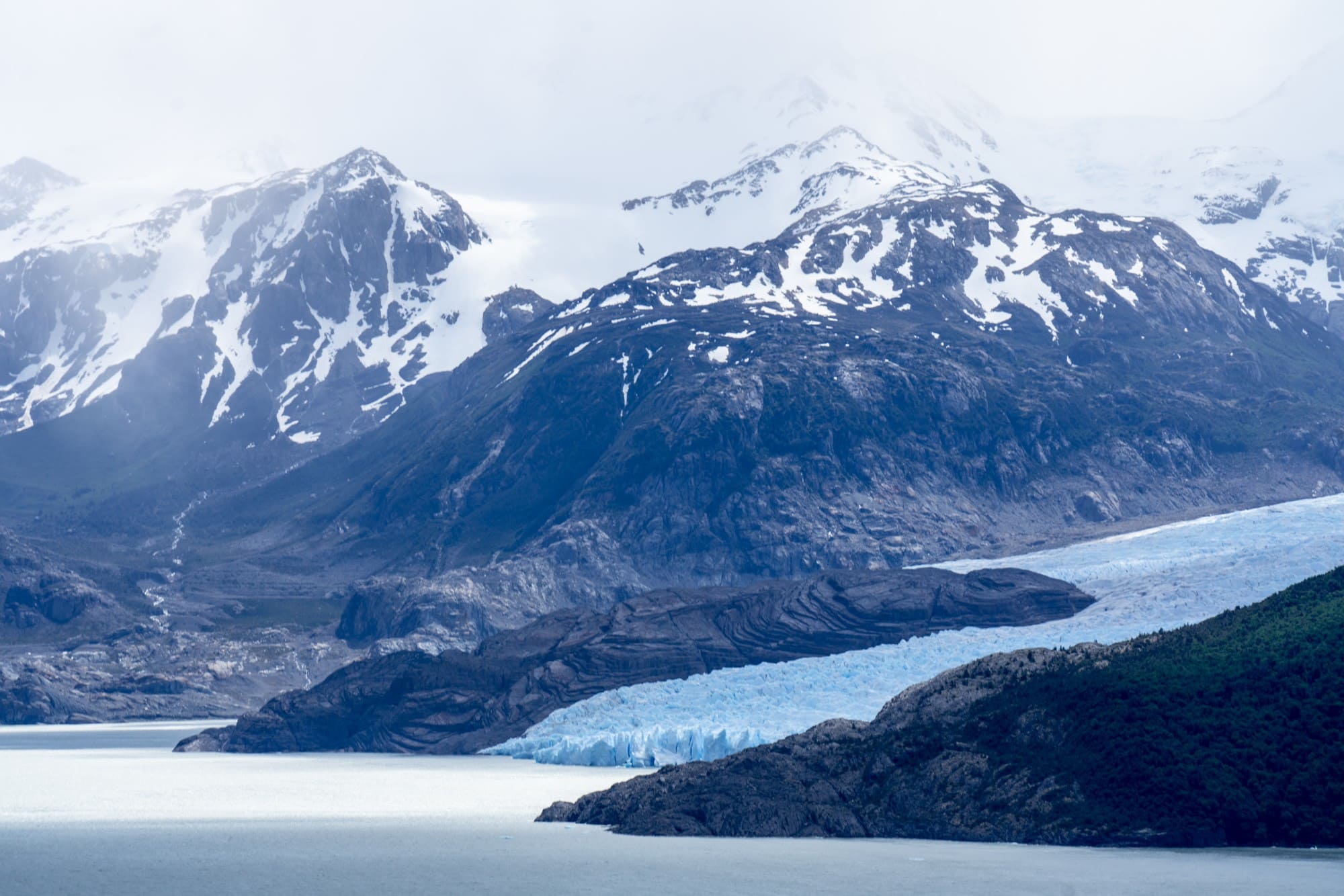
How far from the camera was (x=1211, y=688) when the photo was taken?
350 feet

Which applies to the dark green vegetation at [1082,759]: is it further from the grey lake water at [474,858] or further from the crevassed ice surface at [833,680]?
the crevassed ice surface at [833,680]

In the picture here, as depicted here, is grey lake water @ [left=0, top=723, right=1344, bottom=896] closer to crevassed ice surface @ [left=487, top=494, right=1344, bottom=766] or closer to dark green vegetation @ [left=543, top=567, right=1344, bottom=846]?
dark green vegetation @ [left=543, top=567, right=1344, bottom=846]

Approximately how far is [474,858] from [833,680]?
210 feet

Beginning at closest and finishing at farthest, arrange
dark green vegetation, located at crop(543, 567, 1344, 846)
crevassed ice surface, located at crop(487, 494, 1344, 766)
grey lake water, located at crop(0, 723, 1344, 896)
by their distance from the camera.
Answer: grey lake water, located at crop(0, 723, 1344, 896) → dark green vegetation, located at crop(543, 567, 1344, 846) → crevassed ice surface, located at crop(487, 494, 1344, 766)

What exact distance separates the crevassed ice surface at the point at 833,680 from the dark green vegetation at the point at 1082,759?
30.7 meters

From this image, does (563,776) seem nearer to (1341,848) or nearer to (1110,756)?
(1110,756)

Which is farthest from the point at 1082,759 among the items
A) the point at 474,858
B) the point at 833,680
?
the point at 833,680

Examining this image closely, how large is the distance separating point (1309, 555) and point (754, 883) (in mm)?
96530

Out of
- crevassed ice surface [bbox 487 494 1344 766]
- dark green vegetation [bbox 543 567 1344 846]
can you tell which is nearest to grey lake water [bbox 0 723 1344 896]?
dark green vegetation [bbox 543 567 1344 846]

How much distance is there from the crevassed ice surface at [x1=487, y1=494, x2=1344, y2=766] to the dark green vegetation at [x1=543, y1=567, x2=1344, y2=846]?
30741 mm

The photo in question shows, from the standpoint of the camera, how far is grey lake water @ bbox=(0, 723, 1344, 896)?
290ft

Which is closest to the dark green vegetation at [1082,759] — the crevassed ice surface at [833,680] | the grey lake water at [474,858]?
the grey lake water at [474,858]

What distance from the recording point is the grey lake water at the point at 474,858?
88312 mm

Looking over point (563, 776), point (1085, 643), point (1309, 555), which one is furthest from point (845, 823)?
point (1309, 555)
